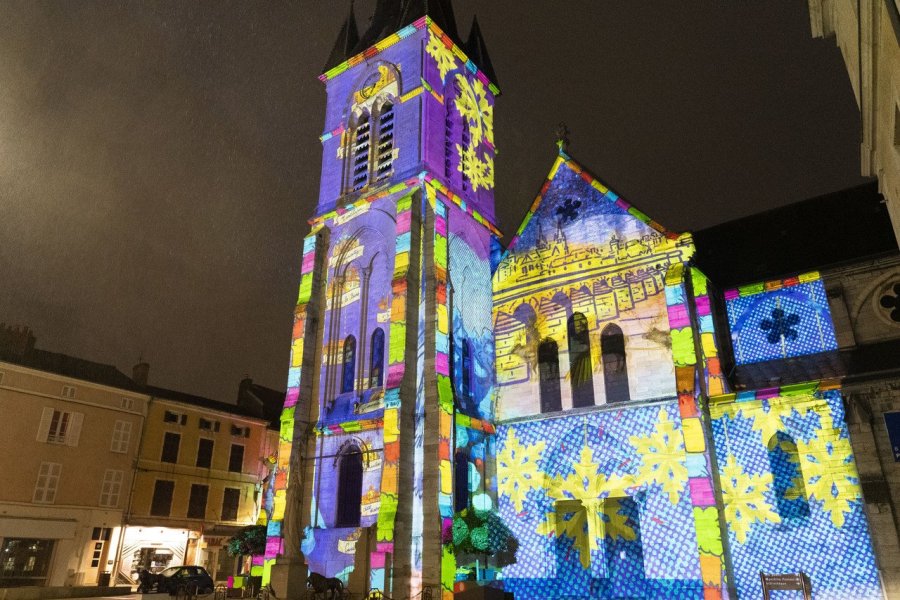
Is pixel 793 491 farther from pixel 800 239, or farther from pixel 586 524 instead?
pixel 800 239

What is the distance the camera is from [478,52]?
101 feet

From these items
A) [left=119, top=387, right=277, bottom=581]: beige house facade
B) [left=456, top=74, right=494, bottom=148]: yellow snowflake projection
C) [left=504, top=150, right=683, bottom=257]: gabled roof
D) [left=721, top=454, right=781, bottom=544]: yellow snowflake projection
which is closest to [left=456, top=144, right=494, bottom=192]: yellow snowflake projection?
[left=456, top=74, right=494, bottom=148]: yellow snowflake projection

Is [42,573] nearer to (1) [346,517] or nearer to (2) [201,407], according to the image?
(2) [201,407]

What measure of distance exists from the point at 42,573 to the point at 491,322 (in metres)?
23.2

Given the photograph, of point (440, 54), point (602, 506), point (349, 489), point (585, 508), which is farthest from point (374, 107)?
point (602, 506)

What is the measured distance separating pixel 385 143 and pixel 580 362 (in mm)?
12072

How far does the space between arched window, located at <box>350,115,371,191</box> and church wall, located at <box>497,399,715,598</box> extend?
12.1 meters

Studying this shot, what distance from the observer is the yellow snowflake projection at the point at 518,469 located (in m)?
21.2

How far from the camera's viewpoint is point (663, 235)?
2173 cm

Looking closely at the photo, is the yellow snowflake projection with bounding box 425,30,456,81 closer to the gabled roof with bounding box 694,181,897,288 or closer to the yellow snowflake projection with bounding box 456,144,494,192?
the yellow snowflake projection with bounding box 456,144,494,192

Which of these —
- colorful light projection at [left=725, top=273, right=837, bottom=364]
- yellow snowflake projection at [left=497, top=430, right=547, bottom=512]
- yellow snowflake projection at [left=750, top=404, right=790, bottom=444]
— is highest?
colorful light projection at [left=725, top=273, right=837, bottom=364]

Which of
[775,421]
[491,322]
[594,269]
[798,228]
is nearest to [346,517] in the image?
[491,322]

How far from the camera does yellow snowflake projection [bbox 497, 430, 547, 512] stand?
2125 cm

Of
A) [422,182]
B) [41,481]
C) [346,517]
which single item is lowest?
[346,517]
